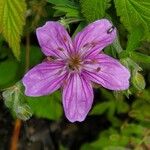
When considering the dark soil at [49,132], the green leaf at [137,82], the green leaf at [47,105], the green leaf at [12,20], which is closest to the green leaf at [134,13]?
the green leaf at [137,82]

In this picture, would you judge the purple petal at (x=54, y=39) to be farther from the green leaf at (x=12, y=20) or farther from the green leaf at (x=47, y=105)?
the green leaf at (x=47, y=105)

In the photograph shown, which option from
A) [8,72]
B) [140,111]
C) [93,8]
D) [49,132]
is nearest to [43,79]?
[93,8]

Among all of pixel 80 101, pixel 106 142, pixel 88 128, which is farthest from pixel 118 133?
pixel 80 101

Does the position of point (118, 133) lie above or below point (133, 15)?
below

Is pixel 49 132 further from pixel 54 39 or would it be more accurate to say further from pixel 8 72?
pixel 54 39

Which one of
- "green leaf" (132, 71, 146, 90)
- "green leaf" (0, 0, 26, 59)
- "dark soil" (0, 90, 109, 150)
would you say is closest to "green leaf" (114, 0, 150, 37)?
"green leaf" (132, 71, 146, 90)

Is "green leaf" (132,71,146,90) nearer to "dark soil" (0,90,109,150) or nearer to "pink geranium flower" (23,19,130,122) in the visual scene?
"pink geranium flower" (23,19,130,122)

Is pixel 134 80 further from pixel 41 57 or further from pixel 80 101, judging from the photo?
pixel 41 57
